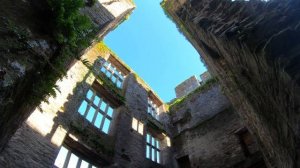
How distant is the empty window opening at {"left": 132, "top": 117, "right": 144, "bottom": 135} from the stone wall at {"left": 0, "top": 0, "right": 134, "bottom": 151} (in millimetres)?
8414

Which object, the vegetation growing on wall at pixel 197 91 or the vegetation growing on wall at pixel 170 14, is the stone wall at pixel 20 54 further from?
the vegetation growing on wall at pixel 197 91

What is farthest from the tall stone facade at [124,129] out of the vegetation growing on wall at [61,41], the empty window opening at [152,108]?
the vegetation growing on wall at [61,41]

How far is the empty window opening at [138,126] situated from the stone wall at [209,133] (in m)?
2.36

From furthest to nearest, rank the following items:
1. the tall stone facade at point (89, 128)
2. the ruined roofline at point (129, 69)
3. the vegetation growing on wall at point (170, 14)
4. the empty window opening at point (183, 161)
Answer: the ruined roofline at point (129, 69)
the empty window opening at point (183, 161)
the vegetation growing on wall at point (170, 14)
the tall stone facade at point (89, 128)

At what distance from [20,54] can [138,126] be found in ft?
30.5

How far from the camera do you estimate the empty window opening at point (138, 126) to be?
11392mm

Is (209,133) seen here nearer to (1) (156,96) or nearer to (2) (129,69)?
(1) (156,96)

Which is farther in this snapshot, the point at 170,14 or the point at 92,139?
the point at 170,14

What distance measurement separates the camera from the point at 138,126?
11.6 metres

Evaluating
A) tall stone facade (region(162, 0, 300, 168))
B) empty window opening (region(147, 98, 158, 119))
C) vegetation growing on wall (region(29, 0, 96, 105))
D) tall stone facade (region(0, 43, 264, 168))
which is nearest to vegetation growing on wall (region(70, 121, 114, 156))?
tall stone facade (region(0, 43, 264, 168))

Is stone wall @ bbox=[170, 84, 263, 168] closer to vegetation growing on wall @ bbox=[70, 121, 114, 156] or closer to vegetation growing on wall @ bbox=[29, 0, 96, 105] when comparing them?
vegetation growing on wall @ bbox=[70, 121, 114, 156]

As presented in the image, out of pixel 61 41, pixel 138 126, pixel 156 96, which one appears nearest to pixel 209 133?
pixel 138 126

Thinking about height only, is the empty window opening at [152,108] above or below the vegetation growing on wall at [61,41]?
above

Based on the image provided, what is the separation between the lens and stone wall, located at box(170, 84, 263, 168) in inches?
399
